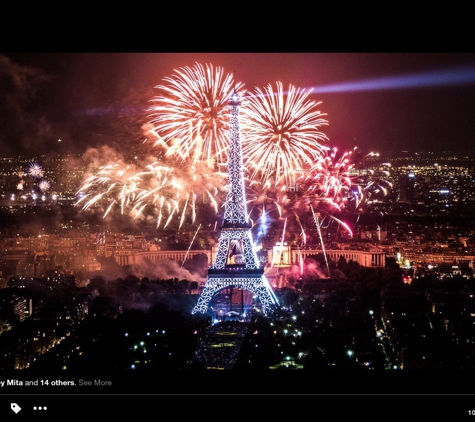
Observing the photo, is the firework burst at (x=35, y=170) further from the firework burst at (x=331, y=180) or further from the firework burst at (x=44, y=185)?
the firework burst at (x=331, y=180)

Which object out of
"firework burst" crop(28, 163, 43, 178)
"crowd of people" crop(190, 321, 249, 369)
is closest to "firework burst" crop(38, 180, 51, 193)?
"firework burst" crop(28, 163, 43, 178)

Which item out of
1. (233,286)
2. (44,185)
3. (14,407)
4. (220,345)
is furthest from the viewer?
(233,286)

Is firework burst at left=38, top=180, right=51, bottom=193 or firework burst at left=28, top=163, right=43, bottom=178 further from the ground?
firework burst at left=28, top=163, right=43, bottom=178

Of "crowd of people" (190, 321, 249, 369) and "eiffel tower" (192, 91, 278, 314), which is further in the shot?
"eiffel tower" (192, 91, 278, 314)

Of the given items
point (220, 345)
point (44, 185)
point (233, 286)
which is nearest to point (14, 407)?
point (220, 345)

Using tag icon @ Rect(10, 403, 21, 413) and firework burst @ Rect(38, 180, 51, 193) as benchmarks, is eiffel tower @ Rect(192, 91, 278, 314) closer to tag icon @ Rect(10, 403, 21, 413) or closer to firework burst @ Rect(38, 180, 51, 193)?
firework burst @ Rect(38, 180, 51, 193)

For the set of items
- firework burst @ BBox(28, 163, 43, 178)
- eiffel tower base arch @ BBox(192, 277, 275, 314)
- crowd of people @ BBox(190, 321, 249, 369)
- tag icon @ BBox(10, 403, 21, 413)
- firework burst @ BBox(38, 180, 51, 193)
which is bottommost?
tag icon @ BBox(10, 403, 21, 413)

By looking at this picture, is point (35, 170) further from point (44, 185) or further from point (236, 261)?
point (236, 261)

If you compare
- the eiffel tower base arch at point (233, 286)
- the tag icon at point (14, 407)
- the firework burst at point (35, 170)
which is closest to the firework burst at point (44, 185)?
the firework burst at point (35, 170)
